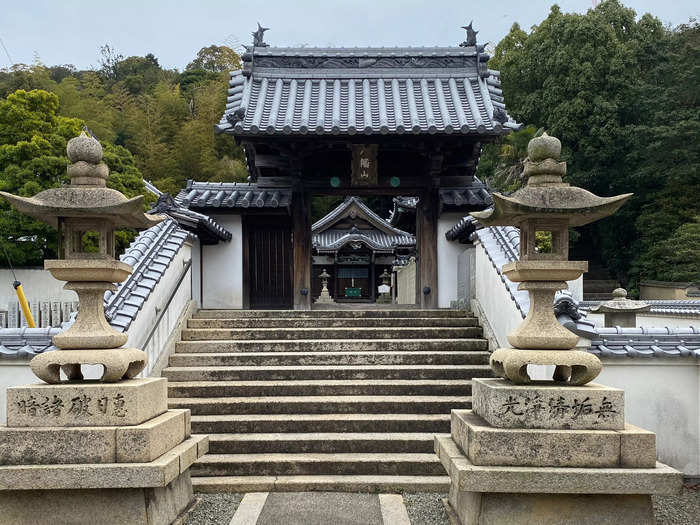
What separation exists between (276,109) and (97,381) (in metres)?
7.21

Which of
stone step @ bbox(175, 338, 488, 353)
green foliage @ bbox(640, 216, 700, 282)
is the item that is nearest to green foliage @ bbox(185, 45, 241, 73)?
green foliage @ bbox(640, 216, 700, 282)

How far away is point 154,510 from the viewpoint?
13.6 feet

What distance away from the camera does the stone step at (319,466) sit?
18.1ft

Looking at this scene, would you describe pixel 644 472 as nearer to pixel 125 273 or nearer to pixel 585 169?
pixel 125 273

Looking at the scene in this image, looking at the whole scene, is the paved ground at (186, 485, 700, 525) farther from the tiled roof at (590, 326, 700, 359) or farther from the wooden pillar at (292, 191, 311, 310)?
the wooden pillar at (292, 191, 311, 310)

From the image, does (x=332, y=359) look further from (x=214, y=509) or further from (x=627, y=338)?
(x=627, y=338)

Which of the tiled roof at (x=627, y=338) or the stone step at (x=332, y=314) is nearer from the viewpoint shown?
the tiled roof at (x=627, y=338)

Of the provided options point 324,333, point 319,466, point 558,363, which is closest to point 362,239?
point 324,333

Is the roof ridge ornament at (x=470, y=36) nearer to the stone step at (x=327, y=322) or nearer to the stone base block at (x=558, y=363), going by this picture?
the stone step at (x=327, y=322)

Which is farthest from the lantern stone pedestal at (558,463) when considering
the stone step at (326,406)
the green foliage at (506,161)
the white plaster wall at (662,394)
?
the green foliage at (506,161)

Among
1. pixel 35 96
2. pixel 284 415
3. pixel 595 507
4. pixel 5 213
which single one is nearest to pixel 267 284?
pixel 284 415

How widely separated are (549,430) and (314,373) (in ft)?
11.6

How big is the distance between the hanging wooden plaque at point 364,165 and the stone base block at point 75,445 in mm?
7070

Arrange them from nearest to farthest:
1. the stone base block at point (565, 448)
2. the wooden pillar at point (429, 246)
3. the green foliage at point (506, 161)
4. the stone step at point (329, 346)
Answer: the stone base block at point (565, 448) < the stone step at point (329, 346) < the wooden pillar at point (429, 246) < the green foliage at point (506, 161)
